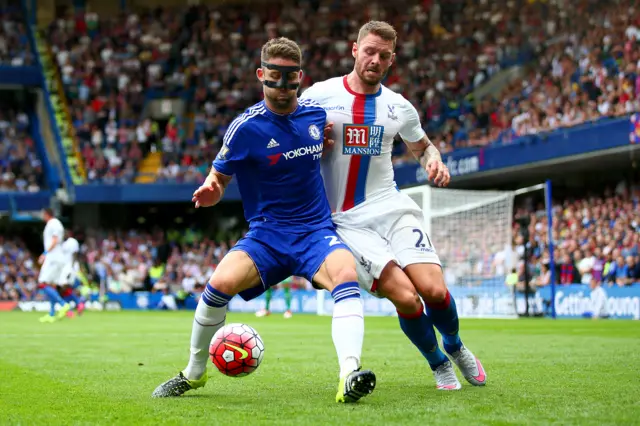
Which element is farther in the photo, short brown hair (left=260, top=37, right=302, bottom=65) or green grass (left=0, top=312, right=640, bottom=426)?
short brown hair (left=260, top=37, right=302, bottom=65)

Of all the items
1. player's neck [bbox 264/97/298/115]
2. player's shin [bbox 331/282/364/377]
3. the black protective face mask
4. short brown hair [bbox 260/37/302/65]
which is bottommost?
player's shin [bbox 331/282/364/377]

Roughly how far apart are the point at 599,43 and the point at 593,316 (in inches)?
310

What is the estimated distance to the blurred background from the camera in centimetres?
2170

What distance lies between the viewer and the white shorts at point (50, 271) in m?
20.3

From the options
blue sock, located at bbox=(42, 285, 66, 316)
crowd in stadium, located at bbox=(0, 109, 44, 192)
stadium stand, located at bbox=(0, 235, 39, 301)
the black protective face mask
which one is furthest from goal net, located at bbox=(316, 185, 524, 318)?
crowd in stadium, located at bbox=(0, 109, 44, 192)

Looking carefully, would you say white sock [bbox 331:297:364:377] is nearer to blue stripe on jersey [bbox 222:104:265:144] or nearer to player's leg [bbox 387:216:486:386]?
player's leg [bbox 387:216:486:386]

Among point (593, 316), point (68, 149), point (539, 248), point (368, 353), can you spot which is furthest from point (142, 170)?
point (368, 353)

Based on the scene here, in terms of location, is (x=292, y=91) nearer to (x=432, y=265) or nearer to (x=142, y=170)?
(x=432, y=265)

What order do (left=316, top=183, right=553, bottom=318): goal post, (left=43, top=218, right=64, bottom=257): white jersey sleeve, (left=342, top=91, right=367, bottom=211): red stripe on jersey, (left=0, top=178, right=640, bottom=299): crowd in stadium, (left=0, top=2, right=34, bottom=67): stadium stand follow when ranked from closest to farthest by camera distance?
1. (left=342, top=91, right=367, bottom=211): red stripe on jersey
2. (left=43, top=218, right=64, bottom=257): white jersey sleeve
3. (left=0, top=178, right=640, bottom=299): crowd in stadium
4. (left=316, top=183, right=553, bottom=318): goal post
5. (left=0, top=2, right=34, bottom=67): stadium stand

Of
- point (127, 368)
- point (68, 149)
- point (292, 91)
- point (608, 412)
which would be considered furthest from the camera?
point (68, 149)

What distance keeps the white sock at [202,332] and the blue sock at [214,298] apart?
26 millimetres

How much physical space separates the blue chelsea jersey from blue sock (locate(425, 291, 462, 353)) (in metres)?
0.99

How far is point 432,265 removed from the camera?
6449 millimetres

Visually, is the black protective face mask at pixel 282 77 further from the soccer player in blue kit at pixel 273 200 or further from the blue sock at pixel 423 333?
the blue sock at pixel 423 333
